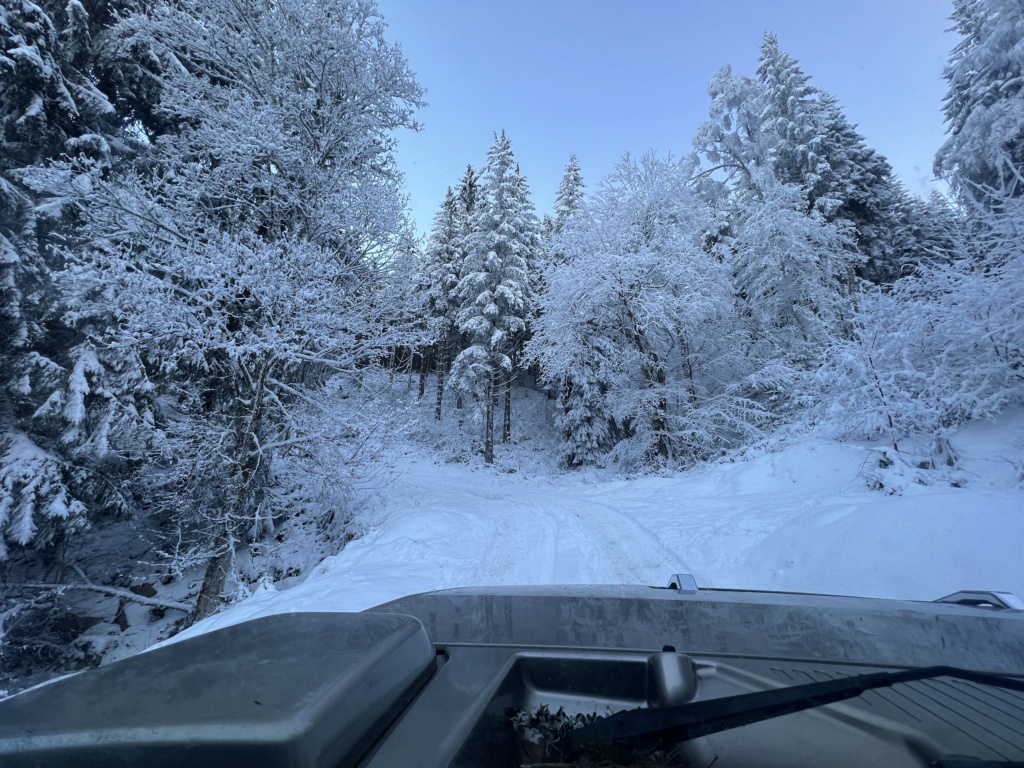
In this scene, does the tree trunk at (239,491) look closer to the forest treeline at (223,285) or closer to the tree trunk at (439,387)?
the forest treeline at (223,285)

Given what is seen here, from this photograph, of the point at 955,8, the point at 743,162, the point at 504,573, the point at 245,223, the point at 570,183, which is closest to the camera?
the point at 504,573

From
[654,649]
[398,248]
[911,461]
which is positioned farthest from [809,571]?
[398,248]

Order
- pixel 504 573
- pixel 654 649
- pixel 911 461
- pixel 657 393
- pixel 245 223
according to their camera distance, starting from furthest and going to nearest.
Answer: pixel 657 393 < pixel 245 223 < pixel 911 461 < pixel 504 573 < pixel 654 649

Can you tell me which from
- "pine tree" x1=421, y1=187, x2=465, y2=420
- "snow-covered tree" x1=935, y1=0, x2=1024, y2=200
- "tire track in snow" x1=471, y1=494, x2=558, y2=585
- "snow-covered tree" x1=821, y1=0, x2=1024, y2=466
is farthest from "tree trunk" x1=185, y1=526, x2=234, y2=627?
"snow-covered tree" x1=935, y1=0, x2=1024, y2=200

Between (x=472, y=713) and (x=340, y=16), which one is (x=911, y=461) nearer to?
(x=472, y=713)

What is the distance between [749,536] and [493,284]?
53.0 ft

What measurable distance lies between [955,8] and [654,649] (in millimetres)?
26289

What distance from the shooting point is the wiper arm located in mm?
954

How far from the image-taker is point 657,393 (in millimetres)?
13484

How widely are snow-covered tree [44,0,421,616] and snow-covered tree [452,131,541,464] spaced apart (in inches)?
436

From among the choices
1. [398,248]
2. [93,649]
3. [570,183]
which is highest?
[570,183]

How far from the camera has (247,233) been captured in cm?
675

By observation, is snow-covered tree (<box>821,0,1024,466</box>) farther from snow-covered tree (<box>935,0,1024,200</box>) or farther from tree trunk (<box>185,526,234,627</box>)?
tree trunk (<box>185,526,234,627</box>)

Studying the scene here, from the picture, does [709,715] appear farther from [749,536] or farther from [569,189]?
[569,189]
